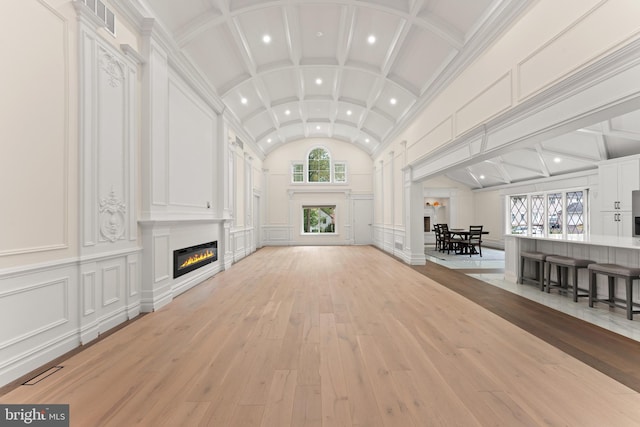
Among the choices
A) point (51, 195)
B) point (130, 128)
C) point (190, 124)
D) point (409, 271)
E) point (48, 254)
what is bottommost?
point (409, 271)

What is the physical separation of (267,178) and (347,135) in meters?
3.98

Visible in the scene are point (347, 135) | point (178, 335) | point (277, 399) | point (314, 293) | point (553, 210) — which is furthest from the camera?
point (347, 135)

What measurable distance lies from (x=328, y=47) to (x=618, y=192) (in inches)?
299

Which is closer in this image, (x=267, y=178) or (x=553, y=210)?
(x=553, y=210)

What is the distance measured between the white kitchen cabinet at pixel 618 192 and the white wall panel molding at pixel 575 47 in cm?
556

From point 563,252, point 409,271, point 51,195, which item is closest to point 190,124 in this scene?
point 51,195

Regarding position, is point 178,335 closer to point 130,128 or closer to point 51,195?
point 51,195

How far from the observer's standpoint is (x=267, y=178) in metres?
13.0

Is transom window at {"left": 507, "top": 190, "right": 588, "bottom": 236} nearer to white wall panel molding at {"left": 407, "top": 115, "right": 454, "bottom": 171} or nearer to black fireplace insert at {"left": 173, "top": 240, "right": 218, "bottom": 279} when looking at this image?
white wall panel molding at {"left": 407, "top": 115, "right": 454, "bottom": 171}

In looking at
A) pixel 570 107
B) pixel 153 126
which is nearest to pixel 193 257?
pixel 153 126

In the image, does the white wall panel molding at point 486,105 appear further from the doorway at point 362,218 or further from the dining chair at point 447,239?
the doorway at point 362,218

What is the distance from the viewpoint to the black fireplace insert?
4.77 metres

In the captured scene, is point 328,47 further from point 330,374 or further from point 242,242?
point 330,374

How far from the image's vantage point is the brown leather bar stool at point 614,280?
3477mm
